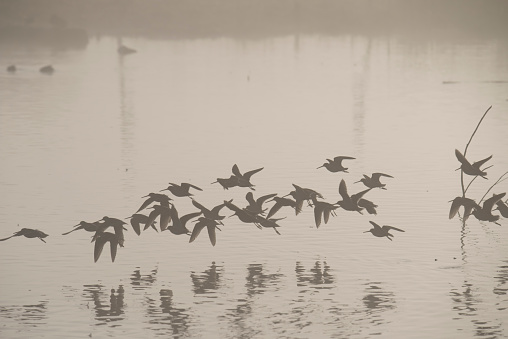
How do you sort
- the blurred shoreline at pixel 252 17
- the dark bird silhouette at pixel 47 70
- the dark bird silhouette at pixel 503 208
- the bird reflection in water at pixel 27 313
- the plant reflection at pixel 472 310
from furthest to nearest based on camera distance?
the blurred shoreline at pixel 252 17 < the dark bird silhouette at pixel 47 70 < the dark bird silhouette at pixel 503 208 < the bird reflection in water at pixel 27 313 < the plant reflection at pixel 472 310

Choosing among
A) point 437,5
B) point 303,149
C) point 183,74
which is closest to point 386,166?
point 303,149

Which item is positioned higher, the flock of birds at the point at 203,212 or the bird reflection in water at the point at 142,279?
the flock of birds at the point at 203,212

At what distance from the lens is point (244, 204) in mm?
26594

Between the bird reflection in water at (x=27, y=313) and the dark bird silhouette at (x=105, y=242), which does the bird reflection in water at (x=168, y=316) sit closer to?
the dark bird silhouette at (x=105, y=242)

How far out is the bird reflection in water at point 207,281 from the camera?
1934cm

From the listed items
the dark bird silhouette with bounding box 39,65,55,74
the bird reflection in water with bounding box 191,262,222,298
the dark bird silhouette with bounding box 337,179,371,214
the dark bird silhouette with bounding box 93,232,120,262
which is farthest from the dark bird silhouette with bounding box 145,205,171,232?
the dark bird silhouette with bounding box 39,65,55,74

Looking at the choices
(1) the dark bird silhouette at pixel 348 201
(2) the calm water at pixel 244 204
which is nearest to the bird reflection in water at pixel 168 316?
(2) the calm water at pixel 244 204

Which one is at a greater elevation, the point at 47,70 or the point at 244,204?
the point at 47,70

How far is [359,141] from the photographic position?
39.0 meters

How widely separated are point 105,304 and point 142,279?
168 centimetres

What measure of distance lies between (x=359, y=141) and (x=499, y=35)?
67907 mm

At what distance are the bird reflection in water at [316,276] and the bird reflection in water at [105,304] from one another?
2.99 metres

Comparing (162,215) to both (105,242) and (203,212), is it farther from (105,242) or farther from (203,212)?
(105,242)

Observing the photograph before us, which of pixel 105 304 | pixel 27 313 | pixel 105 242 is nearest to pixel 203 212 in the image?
pixel 105 242
